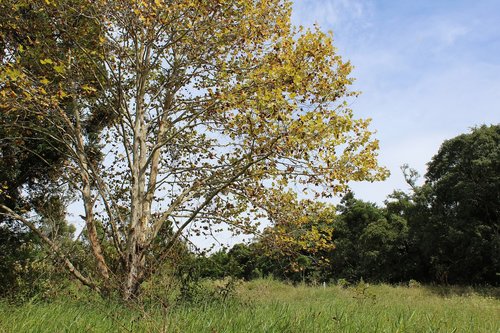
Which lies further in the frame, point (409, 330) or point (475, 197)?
→ point (475, 197)

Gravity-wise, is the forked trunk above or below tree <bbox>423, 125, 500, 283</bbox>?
below

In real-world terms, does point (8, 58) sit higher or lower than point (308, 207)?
higher

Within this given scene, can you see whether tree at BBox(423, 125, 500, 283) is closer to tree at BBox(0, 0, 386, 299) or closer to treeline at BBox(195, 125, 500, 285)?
treeline at BBox(195, 125, 500, 285)

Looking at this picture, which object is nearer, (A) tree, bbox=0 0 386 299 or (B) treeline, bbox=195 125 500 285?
(A) tree, bbox=0 0 386 299

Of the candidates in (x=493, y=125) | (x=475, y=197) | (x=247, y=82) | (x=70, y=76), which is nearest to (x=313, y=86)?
(x=247, y=82)

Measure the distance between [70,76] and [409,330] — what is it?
707 centimetres

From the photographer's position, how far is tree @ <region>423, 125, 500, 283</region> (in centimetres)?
2364

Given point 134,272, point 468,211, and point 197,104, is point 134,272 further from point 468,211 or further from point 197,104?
point 468,211

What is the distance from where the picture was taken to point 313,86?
657 cm

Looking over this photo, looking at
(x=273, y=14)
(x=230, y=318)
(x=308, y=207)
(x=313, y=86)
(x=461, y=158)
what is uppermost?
(x=461, y=158)

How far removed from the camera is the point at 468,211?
2442cm

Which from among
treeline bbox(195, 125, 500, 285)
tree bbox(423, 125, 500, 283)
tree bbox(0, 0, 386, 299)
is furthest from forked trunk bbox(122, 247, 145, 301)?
tree bbox(423, 125, 500, 283)

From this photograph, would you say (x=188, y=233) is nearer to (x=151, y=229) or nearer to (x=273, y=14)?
(x=151, y=229)

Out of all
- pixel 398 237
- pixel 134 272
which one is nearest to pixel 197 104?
pixel 134 272
